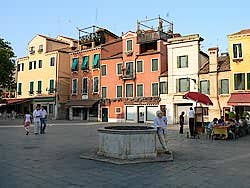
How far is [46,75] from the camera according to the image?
1844 inches

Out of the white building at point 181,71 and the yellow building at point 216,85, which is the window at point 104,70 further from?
the yellow building at point 216,85

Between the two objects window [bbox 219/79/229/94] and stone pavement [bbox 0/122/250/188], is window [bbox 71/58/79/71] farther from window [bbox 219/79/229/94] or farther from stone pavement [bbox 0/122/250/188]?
stone pavement [bbox 0/122/250/188]

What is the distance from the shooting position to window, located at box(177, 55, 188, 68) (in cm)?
3425

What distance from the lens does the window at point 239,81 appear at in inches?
1184

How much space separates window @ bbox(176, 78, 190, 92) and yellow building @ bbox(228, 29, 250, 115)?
16.3ft

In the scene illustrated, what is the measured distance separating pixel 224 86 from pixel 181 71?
5.23 meters

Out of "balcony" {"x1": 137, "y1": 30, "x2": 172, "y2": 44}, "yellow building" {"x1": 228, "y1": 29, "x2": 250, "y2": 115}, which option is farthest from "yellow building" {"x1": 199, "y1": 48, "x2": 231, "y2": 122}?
"balcony" {"x1": 137, "y1": 30, "x2": 172, "y2": 44}

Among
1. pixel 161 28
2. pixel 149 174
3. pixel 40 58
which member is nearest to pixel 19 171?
pixel 149 174

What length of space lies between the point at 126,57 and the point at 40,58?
16.3m

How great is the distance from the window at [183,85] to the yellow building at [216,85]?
151cm

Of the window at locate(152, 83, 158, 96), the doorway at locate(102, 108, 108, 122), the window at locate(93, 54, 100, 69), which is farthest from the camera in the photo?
the window at locate(93, 54, 100, 69)

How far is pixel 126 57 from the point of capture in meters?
39.2

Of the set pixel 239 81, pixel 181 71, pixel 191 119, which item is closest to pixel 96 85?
pixel 181 71

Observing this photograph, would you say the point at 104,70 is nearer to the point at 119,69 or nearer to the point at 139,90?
the point at 119,69
